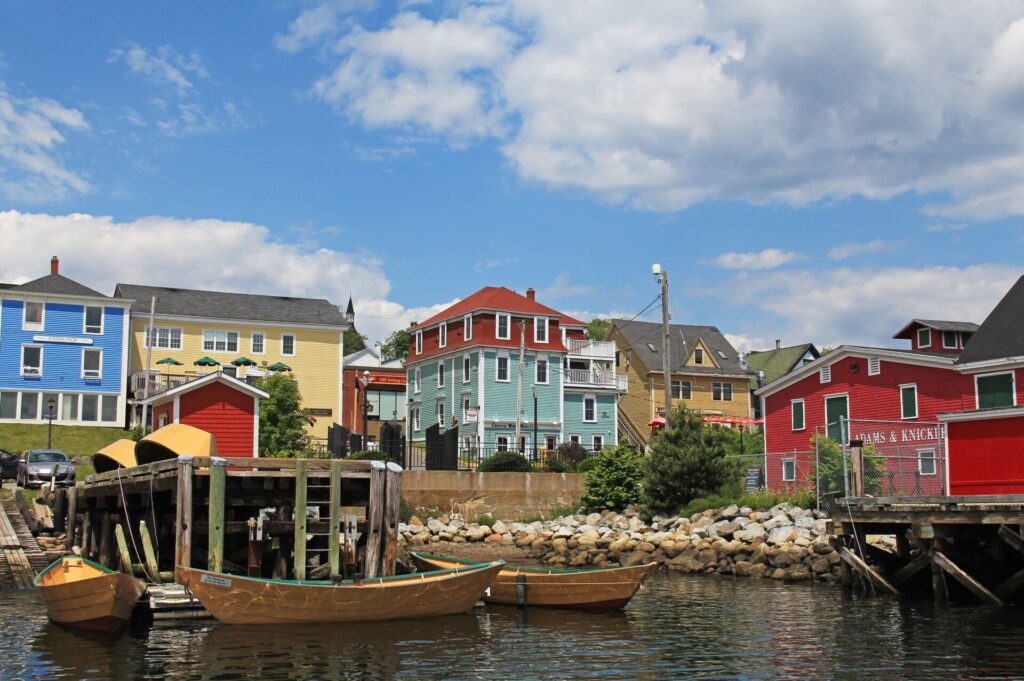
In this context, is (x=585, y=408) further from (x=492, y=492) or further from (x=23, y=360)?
(x=23, y=360)

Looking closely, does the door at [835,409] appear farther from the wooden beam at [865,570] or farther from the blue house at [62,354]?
the blue house at [62,354]

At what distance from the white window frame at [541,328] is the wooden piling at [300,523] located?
45.7m

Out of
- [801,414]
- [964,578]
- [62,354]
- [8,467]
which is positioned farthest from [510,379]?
[964,578]

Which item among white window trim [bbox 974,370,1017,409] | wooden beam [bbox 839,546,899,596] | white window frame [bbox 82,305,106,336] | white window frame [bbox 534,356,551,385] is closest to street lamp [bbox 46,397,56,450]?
white window frame [bbox 82,305,106,336]

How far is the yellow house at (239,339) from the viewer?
64.0m

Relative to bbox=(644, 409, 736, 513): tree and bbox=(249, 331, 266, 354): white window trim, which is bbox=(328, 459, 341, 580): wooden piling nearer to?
bbox=(644, 409, 736, 513): tree

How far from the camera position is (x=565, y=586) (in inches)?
869

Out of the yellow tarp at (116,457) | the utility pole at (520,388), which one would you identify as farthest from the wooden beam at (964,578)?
the utility pole at (520,388)

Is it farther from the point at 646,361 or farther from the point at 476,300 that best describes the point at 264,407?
the point at 646,361

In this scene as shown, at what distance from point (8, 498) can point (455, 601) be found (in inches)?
840

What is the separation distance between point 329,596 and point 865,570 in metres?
13.0

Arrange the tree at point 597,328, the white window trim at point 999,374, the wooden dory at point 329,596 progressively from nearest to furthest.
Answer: the wooden dory at point 329,596 < the white window trim at point 999,374 < the tree at point 597,328

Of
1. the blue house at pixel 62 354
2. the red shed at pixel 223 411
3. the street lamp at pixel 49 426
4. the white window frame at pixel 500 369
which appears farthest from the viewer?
the white window frame at pixel 500 369

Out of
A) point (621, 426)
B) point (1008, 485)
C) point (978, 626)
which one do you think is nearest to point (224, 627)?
point (978, 626)
